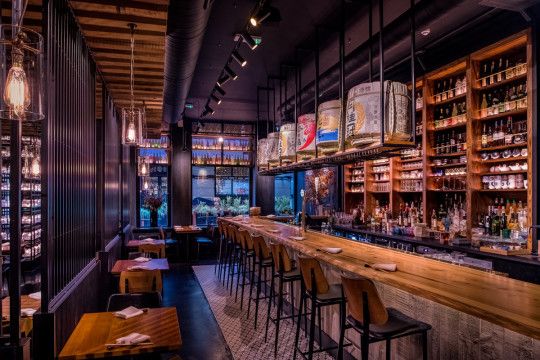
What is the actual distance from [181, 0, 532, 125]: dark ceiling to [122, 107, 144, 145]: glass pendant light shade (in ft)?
5.26

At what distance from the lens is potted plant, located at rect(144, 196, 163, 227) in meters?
10.1

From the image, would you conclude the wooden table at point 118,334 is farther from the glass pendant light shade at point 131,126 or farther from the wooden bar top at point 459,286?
the glass pendant light shade at point 131,126

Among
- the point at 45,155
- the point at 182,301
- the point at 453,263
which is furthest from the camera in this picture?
the point at 182,301

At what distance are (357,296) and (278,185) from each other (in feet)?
31.1

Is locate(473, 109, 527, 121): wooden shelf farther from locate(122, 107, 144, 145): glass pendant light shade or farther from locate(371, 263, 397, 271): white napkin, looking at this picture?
locate(122, 107, 144, 145): glass pendant light shade

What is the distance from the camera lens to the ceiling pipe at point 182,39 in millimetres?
3199


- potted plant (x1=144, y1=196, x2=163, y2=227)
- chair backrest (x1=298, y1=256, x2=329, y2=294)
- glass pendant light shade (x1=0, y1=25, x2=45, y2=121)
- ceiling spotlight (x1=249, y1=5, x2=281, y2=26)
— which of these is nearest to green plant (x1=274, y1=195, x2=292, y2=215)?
potted plant (x1=144, y1=196, x2=163, y2=227)

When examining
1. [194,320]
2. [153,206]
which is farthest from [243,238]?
[153,206]

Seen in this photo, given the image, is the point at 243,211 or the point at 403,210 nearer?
the point at 403,210

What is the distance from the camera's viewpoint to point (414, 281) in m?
2.44

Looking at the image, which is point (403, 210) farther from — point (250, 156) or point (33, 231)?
point (33, 231)

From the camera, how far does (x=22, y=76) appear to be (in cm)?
165

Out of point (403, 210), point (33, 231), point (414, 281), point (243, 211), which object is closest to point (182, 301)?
point (33, 231)

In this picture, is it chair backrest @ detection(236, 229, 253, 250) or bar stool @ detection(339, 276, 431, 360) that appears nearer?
bar stool @ detection(339, 276, 431, 360)
